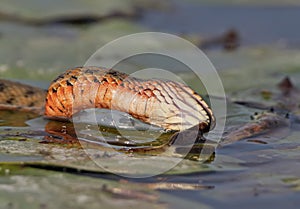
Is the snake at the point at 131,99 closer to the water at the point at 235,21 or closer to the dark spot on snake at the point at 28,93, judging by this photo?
the dark spot on snake at the point at 28,93

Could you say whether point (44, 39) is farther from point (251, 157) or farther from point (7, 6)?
point (251, 157)

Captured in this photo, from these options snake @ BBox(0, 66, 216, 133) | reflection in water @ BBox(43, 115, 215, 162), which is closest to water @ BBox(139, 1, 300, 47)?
snake @ BBox(0, 66, 216, 133)

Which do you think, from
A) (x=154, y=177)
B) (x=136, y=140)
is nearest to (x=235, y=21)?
(x=136, y=140)

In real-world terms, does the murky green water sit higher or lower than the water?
lower

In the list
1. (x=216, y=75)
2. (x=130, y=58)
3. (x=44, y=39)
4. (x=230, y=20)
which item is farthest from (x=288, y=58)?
(x=230, y=20)

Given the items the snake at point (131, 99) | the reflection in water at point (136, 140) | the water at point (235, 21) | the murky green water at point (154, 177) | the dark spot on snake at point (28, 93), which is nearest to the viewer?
the murky green water at point (154, 177)

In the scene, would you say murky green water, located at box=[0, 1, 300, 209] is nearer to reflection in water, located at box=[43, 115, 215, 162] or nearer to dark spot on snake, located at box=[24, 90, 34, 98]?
reflection in water, located at box=[43, 115, 215, 162]

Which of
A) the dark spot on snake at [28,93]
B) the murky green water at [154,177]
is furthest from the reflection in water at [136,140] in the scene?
the dark spot on snake at [28,93]

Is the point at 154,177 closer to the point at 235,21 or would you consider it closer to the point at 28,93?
the point at 28,93

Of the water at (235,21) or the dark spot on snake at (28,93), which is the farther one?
the water at (235,21)
